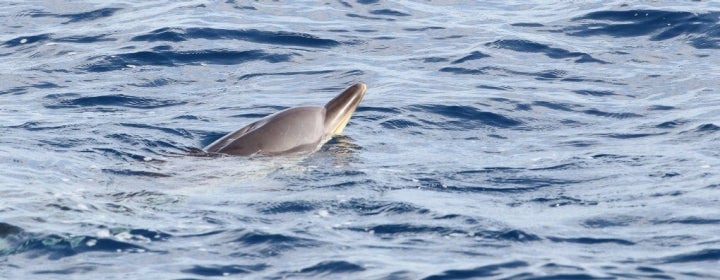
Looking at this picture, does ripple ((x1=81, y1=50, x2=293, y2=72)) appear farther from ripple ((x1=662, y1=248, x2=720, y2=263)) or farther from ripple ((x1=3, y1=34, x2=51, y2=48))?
ripple ((x1=662, y1=248, x2=720, y2=263))

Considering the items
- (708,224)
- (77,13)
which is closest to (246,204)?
(708,224)

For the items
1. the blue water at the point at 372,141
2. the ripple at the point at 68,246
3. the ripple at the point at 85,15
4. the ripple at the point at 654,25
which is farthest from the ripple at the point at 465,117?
the ripple at the point at 85,15

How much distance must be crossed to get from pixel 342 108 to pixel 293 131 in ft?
3.37

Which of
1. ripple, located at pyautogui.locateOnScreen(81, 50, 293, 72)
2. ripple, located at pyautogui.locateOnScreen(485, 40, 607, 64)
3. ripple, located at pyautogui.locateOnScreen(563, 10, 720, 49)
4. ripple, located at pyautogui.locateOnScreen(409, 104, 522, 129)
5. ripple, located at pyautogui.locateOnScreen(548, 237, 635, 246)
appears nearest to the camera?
ripple, located at pyautogui.locateOnScreen(548, 237, 635, 246)

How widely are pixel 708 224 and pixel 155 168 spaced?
5.69 m

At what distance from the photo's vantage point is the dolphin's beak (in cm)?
1635

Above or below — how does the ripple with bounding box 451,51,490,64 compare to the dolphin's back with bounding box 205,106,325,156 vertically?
below

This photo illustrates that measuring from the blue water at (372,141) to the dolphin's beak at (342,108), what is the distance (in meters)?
0.25

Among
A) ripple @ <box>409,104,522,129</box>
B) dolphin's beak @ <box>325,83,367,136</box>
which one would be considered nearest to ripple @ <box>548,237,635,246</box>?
dolphin's beak @ <box>325,83,367,136</box>

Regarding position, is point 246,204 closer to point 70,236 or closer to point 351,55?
point 70,236

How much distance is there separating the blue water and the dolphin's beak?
25 cm

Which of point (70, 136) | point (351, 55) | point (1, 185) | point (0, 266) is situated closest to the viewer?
point (0, 266)

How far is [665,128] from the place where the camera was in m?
17.1

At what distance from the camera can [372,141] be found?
1653cm
